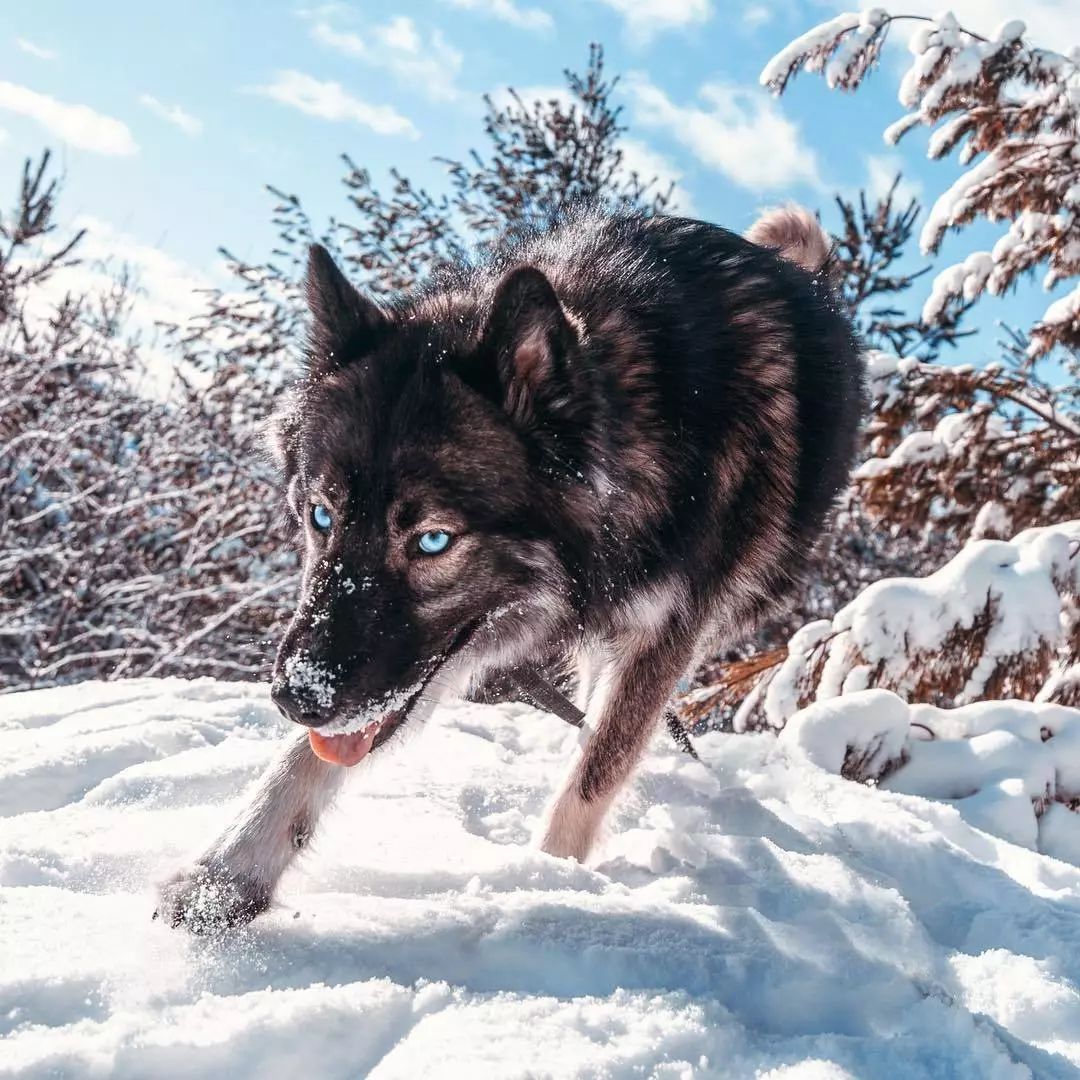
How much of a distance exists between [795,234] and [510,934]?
3540mm

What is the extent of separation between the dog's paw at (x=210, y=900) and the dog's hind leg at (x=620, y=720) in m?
0.95

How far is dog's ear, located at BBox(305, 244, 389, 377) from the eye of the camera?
94.1 inches

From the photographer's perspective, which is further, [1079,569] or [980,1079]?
[1079,569]

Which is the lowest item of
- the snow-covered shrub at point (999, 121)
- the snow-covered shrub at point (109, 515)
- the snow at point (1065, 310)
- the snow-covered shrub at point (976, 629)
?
the snow-covered shrub at point (109, 515)

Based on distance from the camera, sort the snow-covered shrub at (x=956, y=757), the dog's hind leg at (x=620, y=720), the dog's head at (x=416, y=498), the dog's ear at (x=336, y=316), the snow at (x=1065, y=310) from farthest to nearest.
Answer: the snow at (x=1065, y=310) → the snow-covered shrub at (x=956, y=757) → the dog's hind leg at (x=620, y=720) → the dog's ear at (x=336, y=316) → the dog's head at (x=416, y=498)

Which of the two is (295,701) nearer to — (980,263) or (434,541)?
(434,541)

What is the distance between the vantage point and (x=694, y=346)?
251 cm

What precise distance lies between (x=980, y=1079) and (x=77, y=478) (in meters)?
8.62

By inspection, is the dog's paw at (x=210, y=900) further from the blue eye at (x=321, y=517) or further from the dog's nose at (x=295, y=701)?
the blue eye at (x=321, y=517)

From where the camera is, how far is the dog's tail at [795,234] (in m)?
4.17

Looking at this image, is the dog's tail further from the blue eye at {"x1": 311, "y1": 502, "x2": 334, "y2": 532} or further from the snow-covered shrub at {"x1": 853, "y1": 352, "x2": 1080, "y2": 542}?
the blue eye at {"x1": 311, "y1": 502, "x2": 334, "y2": 532}

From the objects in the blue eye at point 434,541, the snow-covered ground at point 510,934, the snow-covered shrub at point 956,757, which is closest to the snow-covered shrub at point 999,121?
the snow-covered shrub at point 956,757

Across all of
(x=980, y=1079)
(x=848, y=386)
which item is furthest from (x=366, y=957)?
(x=848, y=386)

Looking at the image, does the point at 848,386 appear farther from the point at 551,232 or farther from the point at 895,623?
the point at 895,623
